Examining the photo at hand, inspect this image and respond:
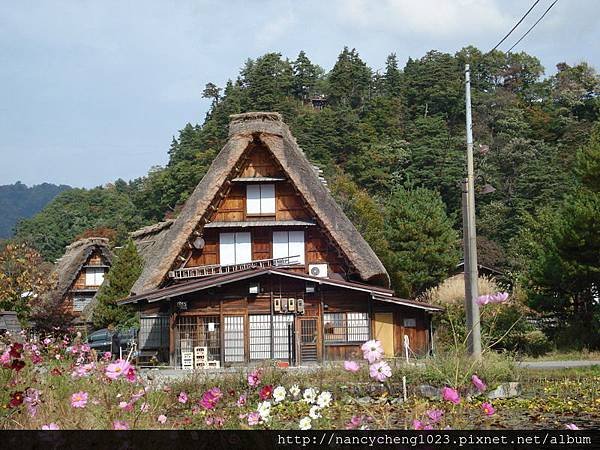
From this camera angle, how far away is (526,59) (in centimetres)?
7981

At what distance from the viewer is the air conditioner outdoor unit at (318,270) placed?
25.0 m

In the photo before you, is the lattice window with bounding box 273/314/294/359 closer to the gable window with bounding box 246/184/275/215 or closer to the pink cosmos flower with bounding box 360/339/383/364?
the gable window with bounding box 246/184/275/215

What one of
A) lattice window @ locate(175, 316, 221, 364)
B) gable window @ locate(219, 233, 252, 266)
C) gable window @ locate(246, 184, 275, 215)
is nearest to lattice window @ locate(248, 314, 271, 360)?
lattice window @ locate(175, 316, 221, 364)

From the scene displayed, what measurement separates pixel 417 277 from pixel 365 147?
22067mm

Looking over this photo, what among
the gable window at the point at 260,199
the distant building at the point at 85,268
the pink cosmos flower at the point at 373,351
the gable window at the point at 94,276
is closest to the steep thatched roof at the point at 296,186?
the gable window at the point at 260,199

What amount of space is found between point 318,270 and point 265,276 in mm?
2633

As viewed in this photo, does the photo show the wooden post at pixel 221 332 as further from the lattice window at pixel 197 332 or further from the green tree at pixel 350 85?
the green tree at pixel 350 85

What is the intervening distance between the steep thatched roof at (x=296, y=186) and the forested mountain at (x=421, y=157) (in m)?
5.78

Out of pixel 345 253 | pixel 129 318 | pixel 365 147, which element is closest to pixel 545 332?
pixel 345 253

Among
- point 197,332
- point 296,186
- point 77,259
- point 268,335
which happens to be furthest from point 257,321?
point 77,259

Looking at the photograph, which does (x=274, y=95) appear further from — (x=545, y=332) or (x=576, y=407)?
(x=576, y=407)

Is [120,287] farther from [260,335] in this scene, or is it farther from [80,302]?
[80,302]

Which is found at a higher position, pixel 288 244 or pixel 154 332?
pixel 288 244

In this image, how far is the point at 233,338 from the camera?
2319cm
